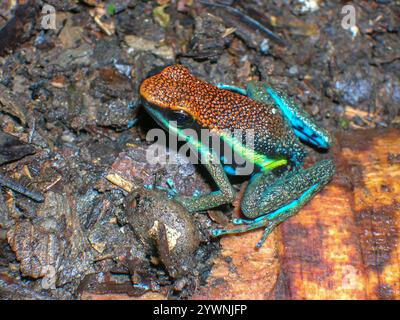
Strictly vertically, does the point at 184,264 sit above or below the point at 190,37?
below

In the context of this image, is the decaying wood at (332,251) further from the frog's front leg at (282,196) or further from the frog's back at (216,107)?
the frog's back at (216,107)

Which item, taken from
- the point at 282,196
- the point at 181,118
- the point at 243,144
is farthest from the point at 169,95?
the point at 282,196

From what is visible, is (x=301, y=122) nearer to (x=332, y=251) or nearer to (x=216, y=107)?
(x=216, y=107)

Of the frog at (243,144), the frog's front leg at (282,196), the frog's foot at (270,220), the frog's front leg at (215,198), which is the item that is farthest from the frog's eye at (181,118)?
the frog's foot at (270,220)
